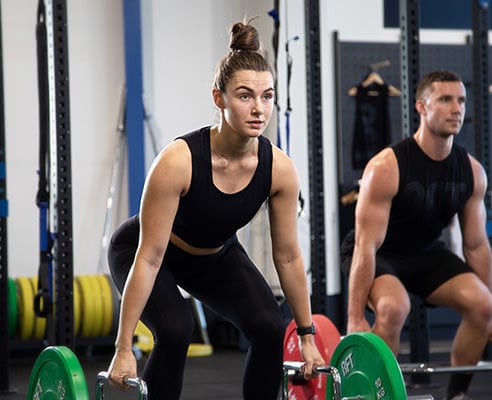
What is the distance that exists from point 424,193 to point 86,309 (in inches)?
120

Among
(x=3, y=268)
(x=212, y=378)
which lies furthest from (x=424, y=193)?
(x=3, y=268)

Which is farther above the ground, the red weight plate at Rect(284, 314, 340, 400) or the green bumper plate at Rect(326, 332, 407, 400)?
the green bumper plate at Rect(326, 332, 407, 400)

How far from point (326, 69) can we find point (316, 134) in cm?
276

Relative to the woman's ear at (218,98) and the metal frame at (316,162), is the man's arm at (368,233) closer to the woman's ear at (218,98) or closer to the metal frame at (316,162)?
the metal frame at (316,162)

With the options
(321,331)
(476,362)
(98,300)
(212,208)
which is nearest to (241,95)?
A: (212,208)

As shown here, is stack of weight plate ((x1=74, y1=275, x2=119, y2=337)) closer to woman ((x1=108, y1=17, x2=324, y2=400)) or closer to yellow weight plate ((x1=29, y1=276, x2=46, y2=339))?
yellow weight plate ((x1=29, y1=276, x2=46, y2=339))

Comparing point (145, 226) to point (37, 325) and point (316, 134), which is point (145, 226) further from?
point (37, 325)

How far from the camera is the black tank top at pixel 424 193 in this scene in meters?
4.55

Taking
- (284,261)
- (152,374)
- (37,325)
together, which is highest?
(284,261)

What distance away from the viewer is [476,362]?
4.52 m

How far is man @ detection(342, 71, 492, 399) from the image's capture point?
14.6 feet

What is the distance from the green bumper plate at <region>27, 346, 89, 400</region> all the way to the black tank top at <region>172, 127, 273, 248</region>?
521 mm

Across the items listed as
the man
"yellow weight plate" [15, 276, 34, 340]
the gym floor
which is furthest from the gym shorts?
"yellow weight plate" [15, 276, 34, 340]

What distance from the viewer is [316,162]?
513 centimetres
